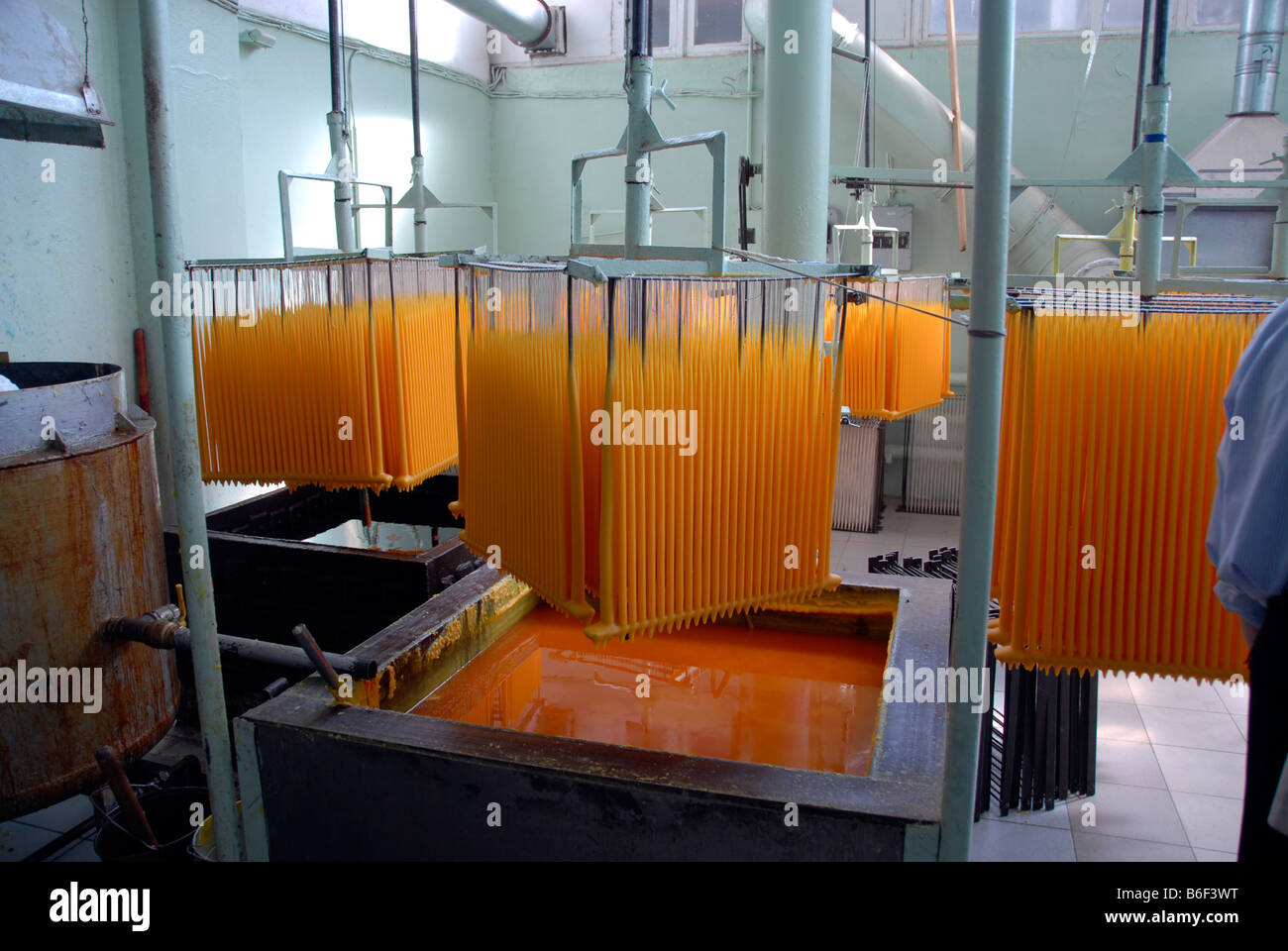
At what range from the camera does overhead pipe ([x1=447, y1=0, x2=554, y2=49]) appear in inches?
287

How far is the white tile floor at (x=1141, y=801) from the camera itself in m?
3.44

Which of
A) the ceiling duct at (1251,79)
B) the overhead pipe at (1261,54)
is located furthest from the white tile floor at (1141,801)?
the overhead pipe at (1261,54)

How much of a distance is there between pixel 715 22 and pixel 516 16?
205cm

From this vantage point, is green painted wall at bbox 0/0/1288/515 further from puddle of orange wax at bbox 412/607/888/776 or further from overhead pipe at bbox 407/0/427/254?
puddle of orange wax at bbox 412/607/888/776

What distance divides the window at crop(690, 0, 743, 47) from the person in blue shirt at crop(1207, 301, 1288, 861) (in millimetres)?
8408

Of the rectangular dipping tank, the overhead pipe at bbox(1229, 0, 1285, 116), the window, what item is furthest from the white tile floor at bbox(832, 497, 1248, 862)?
the window

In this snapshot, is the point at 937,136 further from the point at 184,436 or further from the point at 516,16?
the point at 184,436

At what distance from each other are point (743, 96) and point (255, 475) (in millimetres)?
7414

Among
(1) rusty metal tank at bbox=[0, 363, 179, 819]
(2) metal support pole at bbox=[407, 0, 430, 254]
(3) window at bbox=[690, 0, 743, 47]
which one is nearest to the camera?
(1) rusty metal tank at bbox=[0, 363, 179, 819]

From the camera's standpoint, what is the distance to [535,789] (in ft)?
5.87

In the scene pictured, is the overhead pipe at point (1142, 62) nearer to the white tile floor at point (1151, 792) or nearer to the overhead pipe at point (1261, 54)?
the white tile floor at point (1151, 792)

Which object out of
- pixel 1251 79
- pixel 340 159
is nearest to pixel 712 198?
pixel 340 159

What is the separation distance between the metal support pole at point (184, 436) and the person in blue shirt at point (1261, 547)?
158 cm
